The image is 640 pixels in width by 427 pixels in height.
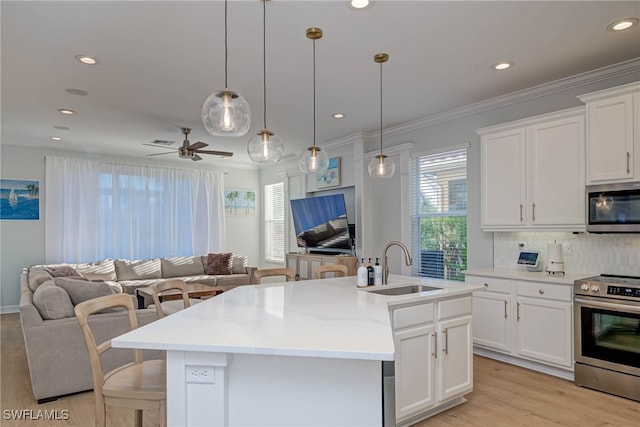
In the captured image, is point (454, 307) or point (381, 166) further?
point (381, 166)

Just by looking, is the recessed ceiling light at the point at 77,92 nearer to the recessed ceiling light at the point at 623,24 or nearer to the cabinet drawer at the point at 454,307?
the cabinet drawer at the point at 454,307

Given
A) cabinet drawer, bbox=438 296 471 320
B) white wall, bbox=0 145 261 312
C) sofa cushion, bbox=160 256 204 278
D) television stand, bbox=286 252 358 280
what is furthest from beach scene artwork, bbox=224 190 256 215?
cabinet drawer, bbox=438 296 471 320

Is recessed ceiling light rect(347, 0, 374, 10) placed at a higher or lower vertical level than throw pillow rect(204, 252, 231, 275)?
higher

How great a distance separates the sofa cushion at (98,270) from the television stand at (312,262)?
2.94 metres

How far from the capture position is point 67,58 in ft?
10.4

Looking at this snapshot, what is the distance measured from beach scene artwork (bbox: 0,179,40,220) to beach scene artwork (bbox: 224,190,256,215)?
3.34 m

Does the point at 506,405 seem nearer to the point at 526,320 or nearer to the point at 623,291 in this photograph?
the point at 526,320

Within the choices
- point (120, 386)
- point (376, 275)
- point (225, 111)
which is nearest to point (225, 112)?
point (225, 111)

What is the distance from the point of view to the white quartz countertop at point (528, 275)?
338 cm

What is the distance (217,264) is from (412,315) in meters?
5.36

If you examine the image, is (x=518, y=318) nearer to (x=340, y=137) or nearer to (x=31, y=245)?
(x=340, y=137)

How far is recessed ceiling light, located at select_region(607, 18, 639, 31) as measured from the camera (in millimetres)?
2638

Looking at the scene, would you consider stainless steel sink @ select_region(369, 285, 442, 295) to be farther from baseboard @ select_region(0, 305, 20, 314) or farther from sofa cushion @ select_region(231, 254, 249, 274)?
baseboard @ select_region(0, 305, 20, 314)

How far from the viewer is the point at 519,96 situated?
Result: 4.07 metres
